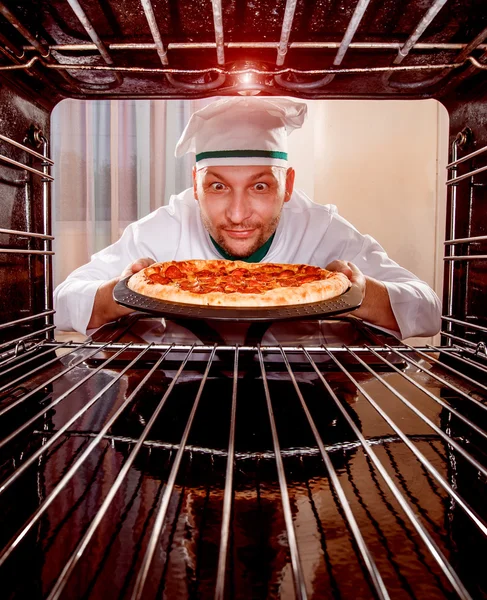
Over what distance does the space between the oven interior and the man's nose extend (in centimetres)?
72

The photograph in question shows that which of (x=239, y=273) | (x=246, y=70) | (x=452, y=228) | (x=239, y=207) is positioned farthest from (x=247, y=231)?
(x=246, y=70)

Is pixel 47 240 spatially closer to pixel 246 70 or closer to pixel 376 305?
pixel 246 70

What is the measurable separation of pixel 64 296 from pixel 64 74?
0.98 m

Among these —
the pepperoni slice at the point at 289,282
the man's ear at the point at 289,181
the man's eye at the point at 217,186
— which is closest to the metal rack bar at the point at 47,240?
the pepperoni slice at the point at 289,282

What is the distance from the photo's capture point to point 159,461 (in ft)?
1.68

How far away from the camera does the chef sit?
1654 mm

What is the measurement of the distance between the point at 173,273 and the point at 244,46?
2.41ft

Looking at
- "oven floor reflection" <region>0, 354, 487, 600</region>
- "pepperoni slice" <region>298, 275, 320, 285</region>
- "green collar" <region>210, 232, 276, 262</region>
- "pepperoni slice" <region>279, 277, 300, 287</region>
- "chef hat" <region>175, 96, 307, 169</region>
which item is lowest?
"oven floor reflection" <region>0, 354, 487, 600</region>

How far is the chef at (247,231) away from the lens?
1654mm

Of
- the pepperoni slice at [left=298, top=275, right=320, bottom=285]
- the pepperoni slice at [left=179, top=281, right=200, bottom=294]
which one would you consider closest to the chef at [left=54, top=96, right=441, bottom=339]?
the pepperoni slice at [left=298, top=275, right=320, bottom=285]

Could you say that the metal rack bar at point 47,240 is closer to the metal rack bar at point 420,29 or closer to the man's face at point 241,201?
the metal rack bar at point 420,29

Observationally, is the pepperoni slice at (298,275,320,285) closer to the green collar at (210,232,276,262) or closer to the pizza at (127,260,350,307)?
the pizza at (127,260,350,307)

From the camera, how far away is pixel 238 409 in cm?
68

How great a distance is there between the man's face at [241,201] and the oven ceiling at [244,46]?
0.86 meters
